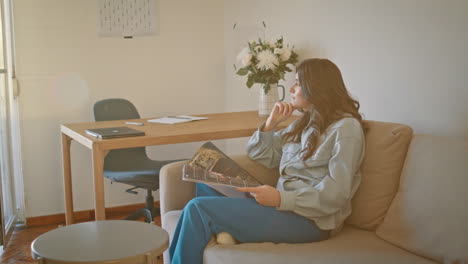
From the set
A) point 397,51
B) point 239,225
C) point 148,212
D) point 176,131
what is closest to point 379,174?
point 239,225

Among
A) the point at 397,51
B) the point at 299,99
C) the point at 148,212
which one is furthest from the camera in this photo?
the point at 148,212

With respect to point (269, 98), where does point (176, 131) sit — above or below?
below

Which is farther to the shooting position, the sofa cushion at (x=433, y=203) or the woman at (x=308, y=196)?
the woman at (x=308, y=196)

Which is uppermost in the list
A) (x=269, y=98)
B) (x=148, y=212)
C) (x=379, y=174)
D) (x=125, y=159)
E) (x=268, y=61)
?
(x=268, y=61)

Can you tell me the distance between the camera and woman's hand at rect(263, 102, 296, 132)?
97.3 inches

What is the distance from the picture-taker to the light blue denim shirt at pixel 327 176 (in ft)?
6.45

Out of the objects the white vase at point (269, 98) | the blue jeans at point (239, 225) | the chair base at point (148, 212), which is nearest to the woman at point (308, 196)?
the blue jeans at point (239, 225)

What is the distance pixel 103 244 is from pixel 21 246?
1.89m

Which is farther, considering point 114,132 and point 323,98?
point 114,132

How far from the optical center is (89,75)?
3.81m

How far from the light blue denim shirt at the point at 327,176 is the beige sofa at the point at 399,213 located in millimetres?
83

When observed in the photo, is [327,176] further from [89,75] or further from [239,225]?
[89,75]

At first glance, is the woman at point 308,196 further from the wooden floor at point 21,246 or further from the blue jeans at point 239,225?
the wooden floor at point 21,246

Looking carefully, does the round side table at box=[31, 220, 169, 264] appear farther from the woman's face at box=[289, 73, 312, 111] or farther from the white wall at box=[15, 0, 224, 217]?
the white wall at box=[15, 0, 224, 217]
